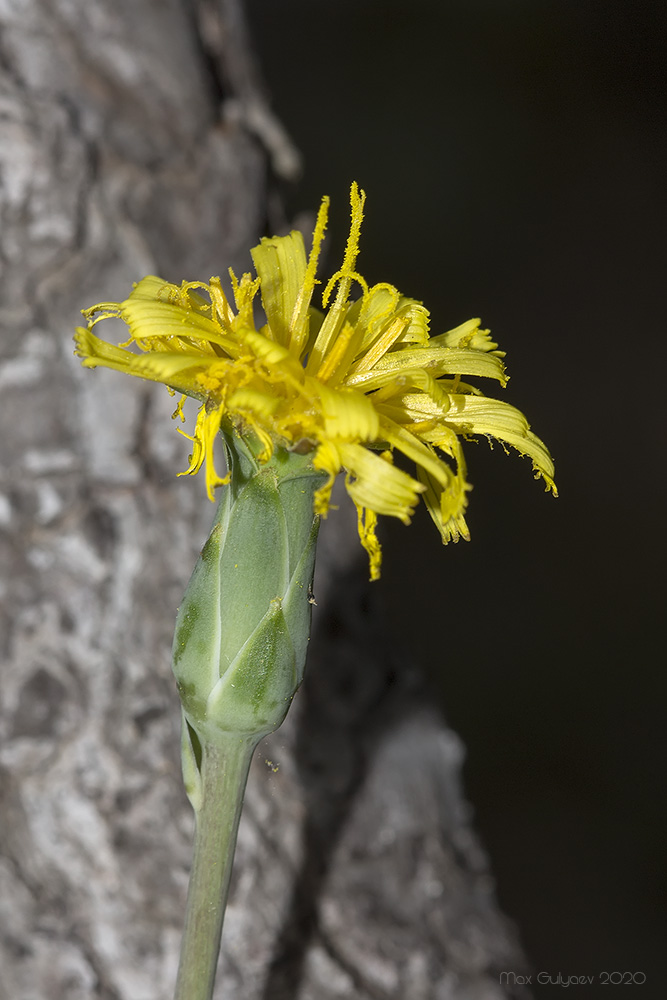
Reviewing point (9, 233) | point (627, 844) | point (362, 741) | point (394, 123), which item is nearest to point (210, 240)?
point (9, 233)

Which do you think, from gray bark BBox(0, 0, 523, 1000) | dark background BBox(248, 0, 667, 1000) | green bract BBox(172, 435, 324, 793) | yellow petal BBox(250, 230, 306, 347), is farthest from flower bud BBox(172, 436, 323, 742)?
dark background BBox(248, 0, 667, 1000)

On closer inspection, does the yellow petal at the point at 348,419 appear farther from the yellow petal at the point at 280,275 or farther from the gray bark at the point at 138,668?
the gray bark at the point at 138,668

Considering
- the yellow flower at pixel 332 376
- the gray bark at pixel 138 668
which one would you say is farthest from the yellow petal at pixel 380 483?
the gray bark at pixel 138 668

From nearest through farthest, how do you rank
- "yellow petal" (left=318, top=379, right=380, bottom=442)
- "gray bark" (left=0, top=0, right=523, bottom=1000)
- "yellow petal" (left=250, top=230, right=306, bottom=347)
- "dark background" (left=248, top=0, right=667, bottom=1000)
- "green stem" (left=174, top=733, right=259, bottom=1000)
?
"yellow petal" (left=318, top=379, right=380, bottom=442) → "green stem" (left=174, top=733, right=259, bottom=1000) → "yellow petal" (left=250, top=230, right=306, bottom=347) → "gray bark" (left=0, top=0, right=523, bottom=1000) → "dark background" (left=248, top=0, right=667, bottom=1000)

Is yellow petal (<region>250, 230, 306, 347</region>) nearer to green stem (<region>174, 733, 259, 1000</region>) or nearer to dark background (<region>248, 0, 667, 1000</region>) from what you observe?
green stem (<region>174, 733, 259, 1000</region>)

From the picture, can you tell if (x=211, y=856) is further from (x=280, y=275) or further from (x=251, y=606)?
(x=280, y=275)

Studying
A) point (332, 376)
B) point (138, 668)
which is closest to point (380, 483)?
point (332, 376)

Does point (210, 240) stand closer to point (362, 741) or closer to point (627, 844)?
point (362, 741)

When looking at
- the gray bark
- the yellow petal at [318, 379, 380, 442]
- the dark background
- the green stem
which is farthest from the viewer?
the dark background

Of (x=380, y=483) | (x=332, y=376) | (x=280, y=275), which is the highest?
(x=280, y=275)
